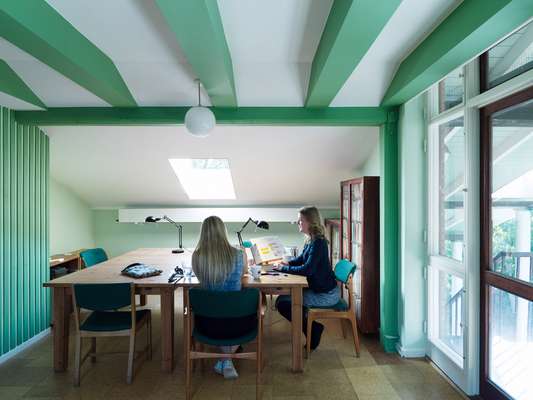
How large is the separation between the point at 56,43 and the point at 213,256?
1.72 m

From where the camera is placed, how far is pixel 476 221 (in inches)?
91.4

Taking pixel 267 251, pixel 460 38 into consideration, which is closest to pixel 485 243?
pixel 460 38

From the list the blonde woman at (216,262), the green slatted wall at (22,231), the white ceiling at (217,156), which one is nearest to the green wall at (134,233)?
the white ceiling at (217,156)

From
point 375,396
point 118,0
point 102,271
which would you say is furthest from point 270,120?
point 375,396

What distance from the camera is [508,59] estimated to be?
2092 millimetres

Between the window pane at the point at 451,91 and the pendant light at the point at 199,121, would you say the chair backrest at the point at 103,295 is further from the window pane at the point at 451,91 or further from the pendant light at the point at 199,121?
the window pane at the point at 451,91

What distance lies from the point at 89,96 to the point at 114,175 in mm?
1746

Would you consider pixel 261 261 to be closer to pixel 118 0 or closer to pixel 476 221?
pixel 476 221

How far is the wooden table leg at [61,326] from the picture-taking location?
2621 mm

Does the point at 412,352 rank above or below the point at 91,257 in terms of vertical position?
below

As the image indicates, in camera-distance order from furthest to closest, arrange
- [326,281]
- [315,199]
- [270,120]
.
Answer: [315,199], [270,120], [326,281]

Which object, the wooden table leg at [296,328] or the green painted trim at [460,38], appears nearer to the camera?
the green painted trim at [460,38]

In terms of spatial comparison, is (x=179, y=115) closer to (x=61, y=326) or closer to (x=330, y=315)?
(x=61, y=326)

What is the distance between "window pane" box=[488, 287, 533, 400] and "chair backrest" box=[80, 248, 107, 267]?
384 cm
